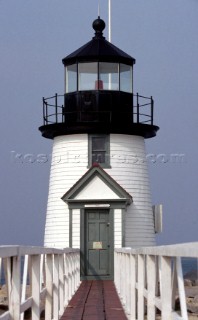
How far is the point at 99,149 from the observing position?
2092 centimetres

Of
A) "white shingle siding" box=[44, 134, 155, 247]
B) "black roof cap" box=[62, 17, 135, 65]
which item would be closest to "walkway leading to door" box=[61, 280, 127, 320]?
"white shingle siding" box=[44, 134, 155, 247]

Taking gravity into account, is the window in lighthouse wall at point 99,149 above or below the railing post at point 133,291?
above

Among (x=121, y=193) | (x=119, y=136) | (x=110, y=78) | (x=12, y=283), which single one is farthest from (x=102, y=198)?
(x=12, y=283)

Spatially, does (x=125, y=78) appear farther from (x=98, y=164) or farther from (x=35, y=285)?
(x=35, y=285)

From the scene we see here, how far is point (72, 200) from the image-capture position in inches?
798

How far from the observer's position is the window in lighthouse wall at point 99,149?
2083cm

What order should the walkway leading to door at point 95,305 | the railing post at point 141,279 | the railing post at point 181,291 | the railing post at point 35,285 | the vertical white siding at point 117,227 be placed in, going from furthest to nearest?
the vertical white siding at point 117,227
the walkway leading to door at point 95,305
the railing post at point 141,279
the railing post at point 35,285
the railing post at point 181,291

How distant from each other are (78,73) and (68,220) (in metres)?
4.00

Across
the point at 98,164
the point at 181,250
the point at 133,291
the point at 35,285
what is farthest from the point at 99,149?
the point at 181,250

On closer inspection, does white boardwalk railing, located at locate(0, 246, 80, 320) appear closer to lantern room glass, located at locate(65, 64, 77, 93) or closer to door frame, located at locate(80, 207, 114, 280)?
door frame, located at locate(80, 207, 114, 280)

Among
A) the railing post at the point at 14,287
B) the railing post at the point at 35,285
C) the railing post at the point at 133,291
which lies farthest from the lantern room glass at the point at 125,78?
the railing post at the point at 14,287

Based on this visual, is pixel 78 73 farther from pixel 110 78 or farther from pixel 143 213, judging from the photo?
pixel 143 213

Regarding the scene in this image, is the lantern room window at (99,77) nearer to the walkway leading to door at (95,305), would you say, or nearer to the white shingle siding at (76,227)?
the white shingle siding at (76,227)

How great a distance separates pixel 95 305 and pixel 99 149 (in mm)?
8881
